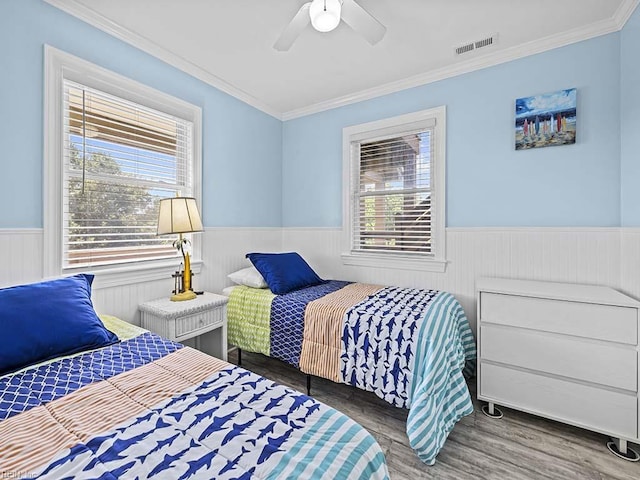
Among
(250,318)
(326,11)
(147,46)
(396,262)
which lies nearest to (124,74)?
(147,46)

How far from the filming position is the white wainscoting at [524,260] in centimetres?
220

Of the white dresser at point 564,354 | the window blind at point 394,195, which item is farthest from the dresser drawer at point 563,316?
the window blind at point 394,195

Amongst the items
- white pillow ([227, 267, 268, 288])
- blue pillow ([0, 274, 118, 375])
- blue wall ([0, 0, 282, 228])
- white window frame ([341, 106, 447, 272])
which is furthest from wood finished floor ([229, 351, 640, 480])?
blue wall ([0, 0, 282, 228])

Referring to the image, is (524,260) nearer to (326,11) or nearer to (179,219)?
(326,11)

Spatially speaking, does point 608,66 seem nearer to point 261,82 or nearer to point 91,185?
point 261,82

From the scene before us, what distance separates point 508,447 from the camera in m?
1.77

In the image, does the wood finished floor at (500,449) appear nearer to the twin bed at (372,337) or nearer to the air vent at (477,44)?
the twin bed at (372,337)

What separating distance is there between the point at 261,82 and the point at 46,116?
5.76ft

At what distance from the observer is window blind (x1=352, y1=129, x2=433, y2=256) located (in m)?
2.99

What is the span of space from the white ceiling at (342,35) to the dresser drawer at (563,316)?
1.88 metres

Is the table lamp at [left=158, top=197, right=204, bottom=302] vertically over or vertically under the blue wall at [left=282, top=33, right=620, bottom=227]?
under

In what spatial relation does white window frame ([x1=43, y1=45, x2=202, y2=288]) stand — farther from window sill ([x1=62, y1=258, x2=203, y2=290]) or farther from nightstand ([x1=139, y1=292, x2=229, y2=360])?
nightstand ([x1=139, y1=292, x2=229, y2=360])

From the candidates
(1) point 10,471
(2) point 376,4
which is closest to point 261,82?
(2) point 376,4

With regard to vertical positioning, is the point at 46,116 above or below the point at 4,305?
above
